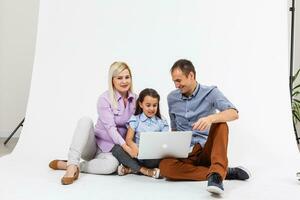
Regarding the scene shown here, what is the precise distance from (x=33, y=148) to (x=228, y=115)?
1.50 meters

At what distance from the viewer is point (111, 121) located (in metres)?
2.39

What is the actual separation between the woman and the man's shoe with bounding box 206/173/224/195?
0.50m

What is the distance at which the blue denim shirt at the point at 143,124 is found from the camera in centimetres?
238

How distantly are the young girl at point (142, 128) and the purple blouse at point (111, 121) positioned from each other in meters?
0.05

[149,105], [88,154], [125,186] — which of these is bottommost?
[125,186]

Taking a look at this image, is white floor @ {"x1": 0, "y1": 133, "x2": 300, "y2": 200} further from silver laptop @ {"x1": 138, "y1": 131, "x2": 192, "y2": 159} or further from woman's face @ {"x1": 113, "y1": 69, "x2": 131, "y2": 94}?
woman's face @ {"x1": 113, "y1": 69, "x2": 131, "y2": 94}

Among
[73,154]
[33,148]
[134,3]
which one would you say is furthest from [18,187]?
[134,3]

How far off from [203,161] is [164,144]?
260 millimetres

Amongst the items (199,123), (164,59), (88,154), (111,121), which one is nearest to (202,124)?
(199,123)

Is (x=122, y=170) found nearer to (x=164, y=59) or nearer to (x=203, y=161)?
(x=203, y=161)

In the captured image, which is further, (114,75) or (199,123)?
(114,75)

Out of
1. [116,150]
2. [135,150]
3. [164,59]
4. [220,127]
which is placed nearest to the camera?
[220,127]

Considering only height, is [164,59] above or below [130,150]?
above

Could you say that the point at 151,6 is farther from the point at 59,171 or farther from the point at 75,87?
the point at 59,171
